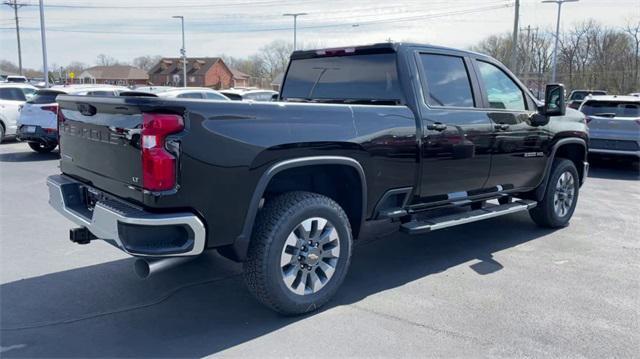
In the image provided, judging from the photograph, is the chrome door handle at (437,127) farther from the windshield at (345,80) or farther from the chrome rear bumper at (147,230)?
the chrome rear bumper at (147,230)

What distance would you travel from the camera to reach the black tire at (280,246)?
3869mm

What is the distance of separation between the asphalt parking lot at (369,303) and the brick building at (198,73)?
85218 mm

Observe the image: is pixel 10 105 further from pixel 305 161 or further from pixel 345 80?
pixel 305 161

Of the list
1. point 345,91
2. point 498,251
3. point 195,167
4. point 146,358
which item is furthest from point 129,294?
point 498,251

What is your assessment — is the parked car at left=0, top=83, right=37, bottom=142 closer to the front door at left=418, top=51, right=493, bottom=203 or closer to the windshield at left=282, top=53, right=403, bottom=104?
the windshield at left=282, top=53, right=403, bottom=104

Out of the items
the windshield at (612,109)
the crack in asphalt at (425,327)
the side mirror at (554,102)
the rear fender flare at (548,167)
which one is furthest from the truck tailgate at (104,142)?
the windshield at (612,109)

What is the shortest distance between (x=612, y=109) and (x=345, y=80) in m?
9.67

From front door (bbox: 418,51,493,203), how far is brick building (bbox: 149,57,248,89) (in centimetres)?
8559

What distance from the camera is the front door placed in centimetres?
495

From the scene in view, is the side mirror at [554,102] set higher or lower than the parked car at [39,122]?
higher

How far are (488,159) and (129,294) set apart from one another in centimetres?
362

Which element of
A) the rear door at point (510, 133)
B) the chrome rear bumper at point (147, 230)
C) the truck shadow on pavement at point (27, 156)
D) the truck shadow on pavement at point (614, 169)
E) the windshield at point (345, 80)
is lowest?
the truck shadow on pavement at point (614, 169)

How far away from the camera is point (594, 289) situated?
487 cm

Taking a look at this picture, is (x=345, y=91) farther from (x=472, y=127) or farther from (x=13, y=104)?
(x=13, y=104)
